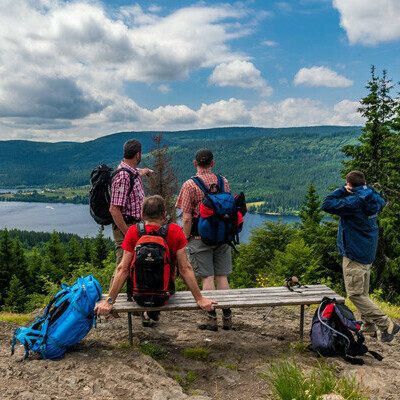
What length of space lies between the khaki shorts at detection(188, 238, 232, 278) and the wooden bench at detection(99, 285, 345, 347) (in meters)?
0.33

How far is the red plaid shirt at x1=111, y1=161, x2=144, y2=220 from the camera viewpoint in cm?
446

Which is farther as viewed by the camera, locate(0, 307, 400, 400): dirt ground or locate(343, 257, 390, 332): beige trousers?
locate(343, 257, 390, 332): beige trousers

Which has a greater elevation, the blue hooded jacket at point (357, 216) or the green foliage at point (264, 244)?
the blue hooded jacket at point (357, 216)

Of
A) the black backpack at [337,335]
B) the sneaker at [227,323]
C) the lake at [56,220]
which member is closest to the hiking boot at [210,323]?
the sneaker at [227,323]

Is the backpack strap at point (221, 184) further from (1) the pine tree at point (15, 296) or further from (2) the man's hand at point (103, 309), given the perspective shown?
(1) the pine tree at point (15, 296)

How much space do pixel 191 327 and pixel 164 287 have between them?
4.68 ft

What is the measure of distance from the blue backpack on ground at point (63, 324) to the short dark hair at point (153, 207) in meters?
1.01

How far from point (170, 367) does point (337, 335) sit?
1775 mm

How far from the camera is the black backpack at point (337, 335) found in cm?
385

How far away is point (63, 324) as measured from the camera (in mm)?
3631

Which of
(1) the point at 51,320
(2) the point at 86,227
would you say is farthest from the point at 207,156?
(2) the point at 86,227

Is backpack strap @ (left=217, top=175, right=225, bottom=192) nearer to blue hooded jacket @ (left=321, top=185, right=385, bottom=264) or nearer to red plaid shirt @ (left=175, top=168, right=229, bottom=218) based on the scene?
red plaid shirt @ (left=175, top=168, right=229, bottom=218)

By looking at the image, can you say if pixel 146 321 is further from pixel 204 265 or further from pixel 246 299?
pixel 246 299

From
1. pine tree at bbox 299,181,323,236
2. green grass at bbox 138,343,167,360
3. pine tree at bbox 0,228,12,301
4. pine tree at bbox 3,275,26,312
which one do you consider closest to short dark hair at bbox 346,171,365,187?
green grass at bbox 138,343,167,360
